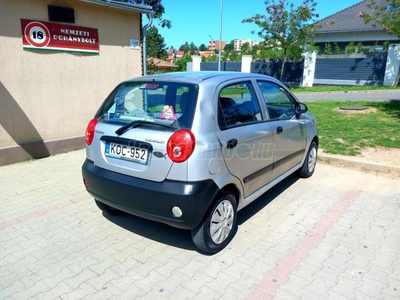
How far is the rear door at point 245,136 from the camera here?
2938 millimetres

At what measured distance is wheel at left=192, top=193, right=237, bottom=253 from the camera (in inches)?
112

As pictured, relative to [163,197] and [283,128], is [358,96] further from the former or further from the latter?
[163,197]

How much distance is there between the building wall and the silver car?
314cm

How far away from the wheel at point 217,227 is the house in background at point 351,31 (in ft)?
94.4

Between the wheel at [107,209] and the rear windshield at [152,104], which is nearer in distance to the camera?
the rear windshield at [152,104]

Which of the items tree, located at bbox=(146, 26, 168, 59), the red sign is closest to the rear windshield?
the red sign

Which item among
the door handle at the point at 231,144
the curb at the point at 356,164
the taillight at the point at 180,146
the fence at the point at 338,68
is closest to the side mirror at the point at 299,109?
the door handle at the point at 231,144

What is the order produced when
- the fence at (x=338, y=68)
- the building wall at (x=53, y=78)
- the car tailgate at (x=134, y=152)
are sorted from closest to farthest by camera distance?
the car tailgate at (x=134, y=152), the building wall at (x=53, y=78), the fence at (x=338, y=68)

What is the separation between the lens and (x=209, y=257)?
2.97 metres

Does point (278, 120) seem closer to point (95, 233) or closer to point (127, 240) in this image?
point (127, 240)

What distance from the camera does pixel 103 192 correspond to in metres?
3.06

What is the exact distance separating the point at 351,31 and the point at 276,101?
29010mm

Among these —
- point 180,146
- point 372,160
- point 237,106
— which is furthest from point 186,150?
point 372,160

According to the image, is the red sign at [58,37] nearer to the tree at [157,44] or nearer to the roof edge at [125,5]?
the roof edge at [125,5]
